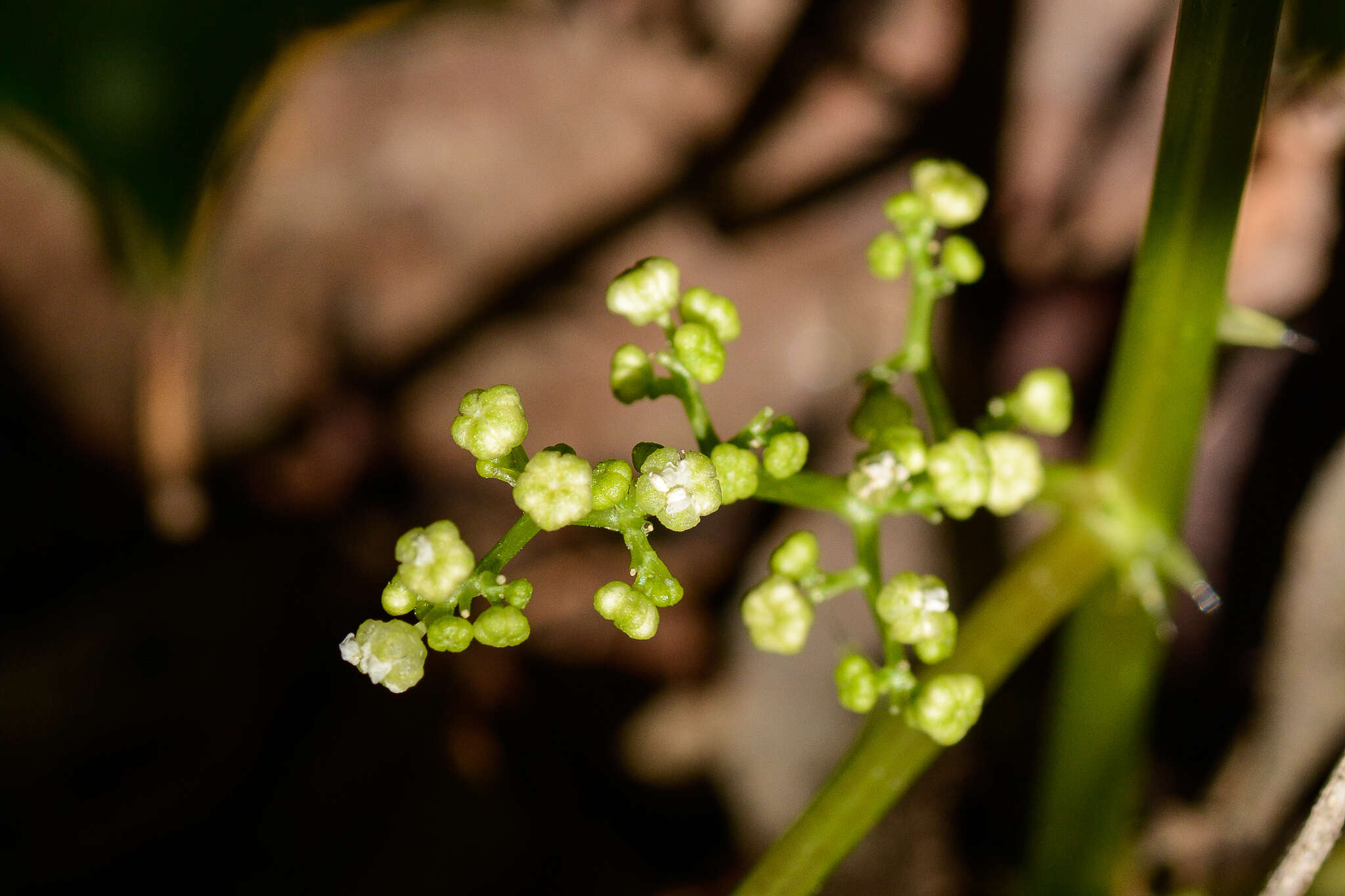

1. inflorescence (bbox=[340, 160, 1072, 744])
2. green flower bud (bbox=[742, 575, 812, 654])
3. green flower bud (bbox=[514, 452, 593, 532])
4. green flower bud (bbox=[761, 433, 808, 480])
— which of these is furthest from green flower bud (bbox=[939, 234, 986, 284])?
green flower bud (bbox=[514, 452, 593, 532])

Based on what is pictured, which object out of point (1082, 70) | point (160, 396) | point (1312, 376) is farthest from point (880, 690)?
point (160, 396)

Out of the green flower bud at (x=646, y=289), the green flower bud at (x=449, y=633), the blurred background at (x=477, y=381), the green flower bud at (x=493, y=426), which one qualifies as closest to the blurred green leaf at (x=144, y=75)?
the blurred background at (x=477, y=381)

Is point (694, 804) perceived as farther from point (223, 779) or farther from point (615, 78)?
point (615, 78)

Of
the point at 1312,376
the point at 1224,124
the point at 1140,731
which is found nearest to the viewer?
the point at 1224,124

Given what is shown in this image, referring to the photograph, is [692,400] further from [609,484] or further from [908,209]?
[908,209]

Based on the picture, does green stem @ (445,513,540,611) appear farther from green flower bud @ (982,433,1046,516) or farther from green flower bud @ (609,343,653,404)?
green flower bud @ (982,433,1046,516)
